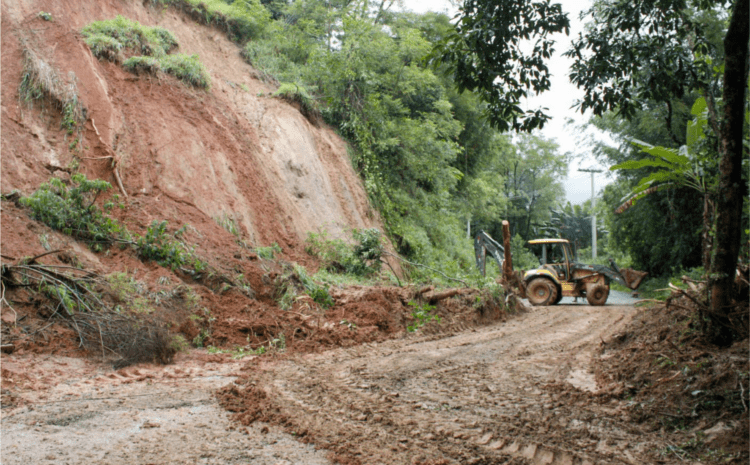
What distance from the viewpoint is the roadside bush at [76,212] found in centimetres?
782

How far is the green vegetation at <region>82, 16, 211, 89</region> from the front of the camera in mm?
11977

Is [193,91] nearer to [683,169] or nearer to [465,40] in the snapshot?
[465,40]

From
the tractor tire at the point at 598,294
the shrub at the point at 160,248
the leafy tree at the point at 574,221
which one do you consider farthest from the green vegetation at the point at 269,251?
the leafy tree at the point at 574,221

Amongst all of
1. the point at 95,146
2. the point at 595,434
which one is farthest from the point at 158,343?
the point at 95,146

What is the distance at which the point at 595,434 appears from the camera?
3971mm

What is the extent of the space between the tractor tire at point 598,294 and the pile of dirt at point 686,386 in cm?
1182

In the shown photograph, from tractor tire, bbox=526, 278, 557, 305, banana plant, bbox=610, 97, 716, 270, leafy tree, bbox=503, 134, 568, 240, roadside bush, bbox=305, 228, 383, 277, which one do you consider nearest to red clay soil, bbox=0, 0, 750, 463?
roadside bush, bbox=305, 228, 383, 277

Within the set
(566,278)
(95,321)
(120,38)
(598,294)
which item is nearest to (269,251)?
(95,321)

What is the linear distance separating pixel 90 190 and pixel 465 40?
7058 millimetres

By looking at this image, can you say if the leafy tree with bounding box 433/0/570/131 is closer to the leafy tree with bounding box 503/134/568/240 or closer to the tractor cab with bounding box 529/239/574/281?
the tractor cab with bounding box 529/239/574/281

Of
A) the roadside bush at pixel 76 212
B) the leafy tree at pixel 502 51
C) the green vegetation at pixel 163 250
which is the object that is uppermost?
the leafy tree at pixel 502 51

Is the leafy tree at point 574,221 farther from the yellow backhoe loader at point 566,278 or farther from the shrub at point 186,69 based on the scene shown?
the shrub at point 186,69

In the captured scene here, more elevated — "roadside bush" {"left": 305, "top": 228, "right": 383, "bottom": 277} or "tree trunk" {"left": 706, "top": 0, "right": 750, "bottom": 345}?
"tree trunk" {"left": 706, "top": 0, "right": 750, "bottom": 345}

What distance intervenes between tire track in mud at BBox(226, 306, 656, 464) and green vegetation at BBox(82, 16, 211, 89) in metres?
9.28
